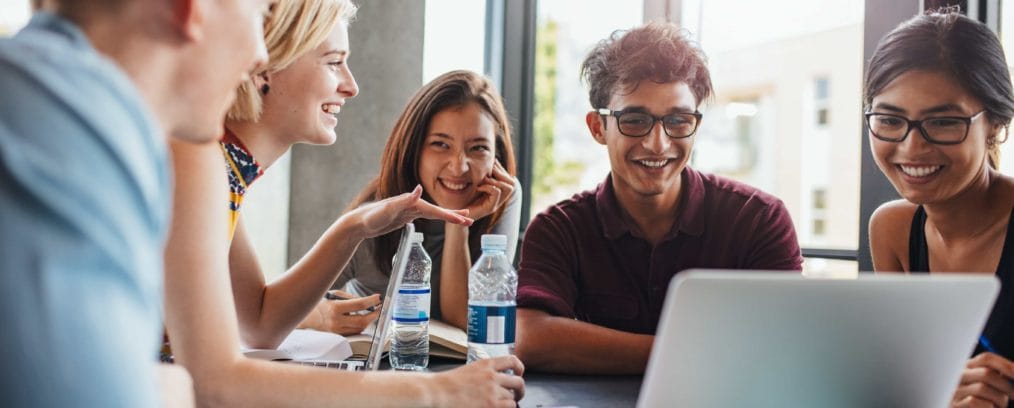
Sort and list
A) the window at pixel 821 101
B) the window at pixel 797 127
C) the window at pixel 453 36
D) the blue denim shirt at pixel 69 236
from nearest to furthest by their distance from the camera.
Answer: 1. the blue denim shirt at pixel 69 236
2. the window at pixel 453 36
3. the window at pixel 797 127
4. the window at pixel 821 101

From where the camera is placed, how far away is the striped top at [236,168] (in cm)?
148

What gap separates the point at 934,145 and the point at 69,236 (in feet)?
5.02

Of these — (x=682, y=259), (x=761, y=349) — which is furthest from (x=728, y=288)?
(x=682, y=259)

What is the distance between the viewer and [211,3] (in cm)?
65

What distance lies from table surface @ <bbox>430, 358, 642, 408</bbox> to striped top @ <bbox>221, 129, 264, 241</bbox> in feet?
1.55

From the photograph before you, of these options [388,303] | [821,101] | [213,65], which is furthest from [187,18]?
[821,101]

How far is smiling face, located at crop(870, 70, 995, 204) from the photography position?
5.06 ft

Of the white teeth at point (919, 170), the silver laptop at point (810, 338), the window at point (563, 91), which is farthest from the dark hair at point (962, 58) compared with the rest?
the silver laptop at point (810, 338)

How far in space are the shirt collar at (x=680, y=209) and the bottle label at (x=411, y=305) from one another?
0.49 metres

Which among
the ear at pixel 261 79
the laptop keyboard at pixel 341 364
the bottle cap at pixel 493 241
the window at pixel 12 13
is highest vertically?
the window at pixel 12 13

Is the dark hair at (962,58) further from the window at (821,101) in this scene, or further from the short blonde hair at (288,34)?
the window at (821,101)

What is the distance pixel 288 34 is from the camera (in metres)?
1.40

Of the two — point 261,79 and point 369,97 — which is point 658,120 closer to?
point 261,79

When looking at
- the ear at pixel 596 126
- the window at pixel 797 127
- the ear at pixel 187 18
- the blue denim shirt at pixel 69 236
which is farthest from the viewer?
the window at pixel 797 127
